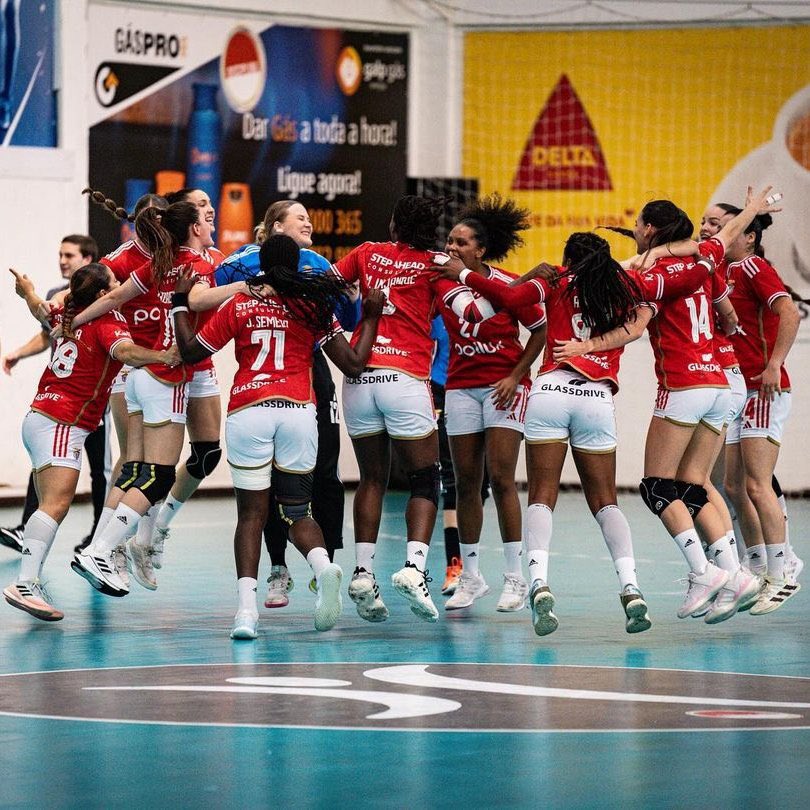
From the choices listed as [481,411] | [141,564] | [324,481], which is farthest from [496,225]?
[141,564]

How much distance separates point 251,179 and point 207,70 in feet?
3.49

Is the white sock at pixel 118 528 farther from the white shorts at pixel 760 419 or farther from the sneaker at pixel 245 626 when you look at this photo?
the white shorts at pixel 760 419

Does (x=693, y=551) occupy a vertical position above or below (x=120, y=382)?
below

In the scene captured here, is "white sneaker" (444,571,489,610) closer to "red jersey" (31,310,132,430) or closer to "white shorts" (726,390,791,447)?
"white shorts" (726,390,791,447)

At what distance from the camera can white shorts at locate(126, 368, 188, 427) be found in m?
8.59

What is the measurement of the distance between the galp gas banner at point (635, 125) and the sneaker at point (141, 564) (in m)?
7.77

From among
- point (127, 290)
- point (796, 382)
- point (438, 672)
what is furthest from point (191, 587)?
point (796, 382)

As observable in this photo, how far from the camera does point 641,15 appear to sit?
52.8 feet

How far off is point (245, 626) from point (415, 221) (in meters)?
2.05

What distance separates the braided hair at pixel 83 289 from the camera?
27.8 ft

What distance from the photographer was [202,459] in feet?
29.3

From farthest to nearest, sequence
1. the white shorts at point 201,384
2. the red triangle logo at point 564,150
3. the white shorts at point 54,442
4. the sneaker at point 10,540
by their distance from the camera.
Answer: the red triangle logo at point 564,150 → the sneaker at point 10,540 → the white shorts at point 201,384 → the white shorts at point 54,442

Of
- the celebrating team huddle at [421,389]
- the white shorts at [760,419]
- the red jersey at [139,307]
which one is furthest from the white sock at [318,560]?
the white shorts at [760,419]

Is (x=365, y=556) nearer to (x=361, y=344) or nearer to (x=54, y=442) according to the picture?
(x=361, y=344)
